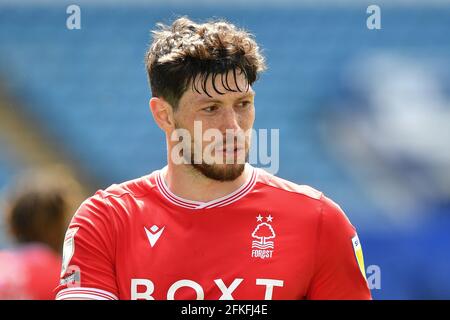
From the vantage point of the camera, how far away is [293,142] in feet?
23.0

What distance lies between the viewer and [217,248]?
262 cm

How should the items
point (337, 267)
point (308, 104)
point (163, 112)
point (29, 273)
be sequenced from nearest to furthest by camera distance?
point (337, 267) < point (163, 112) < point (29, 273) < point (308, 104)

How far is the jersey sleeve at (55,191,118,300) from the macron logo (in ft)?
0.39

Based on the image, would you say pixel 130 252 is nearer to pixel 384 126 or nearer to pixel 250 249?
pixel 250 249

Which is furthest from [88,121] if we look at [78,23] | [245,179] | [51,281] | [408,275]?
[245,179]

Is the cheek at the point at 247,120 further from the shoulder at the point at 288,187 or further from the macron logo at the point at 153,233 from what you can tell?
the macron logo at the point at 153,233

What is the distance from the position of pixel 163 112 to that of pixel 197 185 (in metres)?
0.29

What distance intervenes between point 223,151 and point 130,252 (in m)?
0.44

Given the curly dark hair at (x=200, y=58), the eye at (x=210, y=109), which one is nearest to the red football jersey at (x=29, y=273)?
the curly dark hair at (x=200, y=58)

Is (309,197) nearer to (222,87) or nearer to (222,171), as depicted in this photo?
(222,171)

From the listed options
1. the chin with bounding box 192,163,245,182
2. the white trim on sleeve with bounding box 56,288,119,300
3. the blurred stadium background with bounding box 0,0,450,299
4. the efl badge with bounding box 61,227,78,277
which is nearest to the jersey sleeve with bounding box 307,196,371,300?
the chin with bounding box 192,163,245,182

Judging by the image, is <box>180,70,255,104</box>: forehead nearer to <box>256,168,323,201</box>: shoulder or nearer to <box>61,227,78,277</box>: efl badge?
<box>256,168,323,201</box>: shoulder

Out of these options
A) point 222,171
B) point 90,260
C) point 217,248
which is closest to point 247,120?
point 222,171
